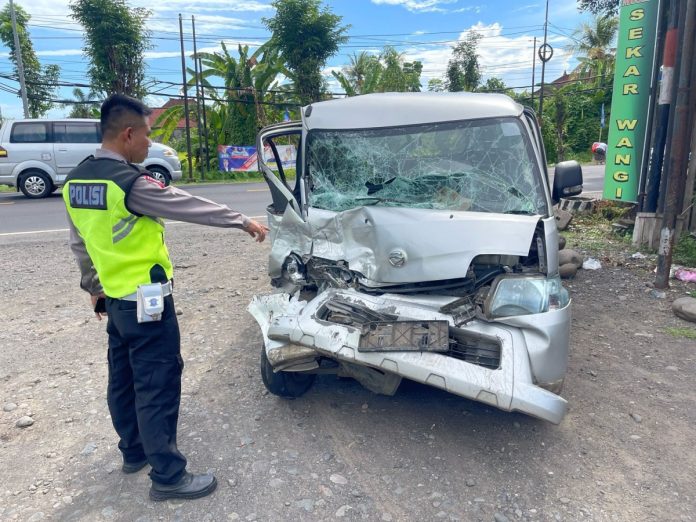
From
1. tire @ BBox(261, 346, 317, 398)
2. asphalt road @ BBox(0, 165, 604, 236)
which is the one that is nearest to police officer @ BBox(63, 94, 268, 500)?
tire @ BBox(261, 346, 317, 398)

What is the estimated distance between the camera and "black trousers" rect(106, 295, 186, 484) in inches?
95.7

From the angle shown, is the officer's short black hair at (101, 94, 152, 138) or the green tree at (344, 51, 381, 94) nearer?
the officer's short black hair at (101, 94, 152, 138)

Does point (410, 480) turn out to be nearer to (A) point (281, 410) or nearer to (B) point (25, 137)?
(A) point (281, 410)

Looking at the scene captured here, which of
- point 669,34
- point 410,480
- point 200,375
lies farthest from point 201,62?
point 410,480

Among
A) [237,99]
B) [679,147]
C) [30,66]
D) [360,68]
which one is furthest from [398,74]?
[679,147]

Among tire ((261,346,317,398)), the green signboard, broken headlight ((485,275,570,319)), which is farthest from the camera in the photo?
the green signboard

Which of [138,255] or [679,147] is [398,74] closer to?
[679,147]

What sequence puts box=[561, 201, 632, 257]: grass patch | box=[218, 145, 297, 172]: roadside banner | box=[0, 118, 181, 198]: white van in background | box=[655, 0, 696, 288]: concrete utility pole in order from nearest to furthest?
box=[655, 0, 696, 288]: concrete utility pole, box=[561, 201, 632, 257]: grass patch, box=[0, 118, 181, 198]: white van in background, box=[218, 145, 297, 172]: roadside banner

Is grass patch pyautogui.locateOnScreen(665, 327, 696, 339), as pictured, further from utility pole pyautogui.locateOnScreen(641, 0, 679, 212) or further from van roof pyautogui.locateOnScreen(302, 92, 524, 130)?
utility pole pyautogui.locateOnScreen(641, 0, 679, 212)

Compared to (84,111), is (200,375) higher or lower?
lower

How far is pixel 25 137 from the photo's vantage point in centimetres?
1334

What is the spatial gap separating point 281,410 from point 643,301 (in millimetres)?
4128

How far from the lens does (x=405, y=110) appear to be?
3977 mm

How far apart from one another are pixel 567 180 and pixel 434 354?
2035mm
